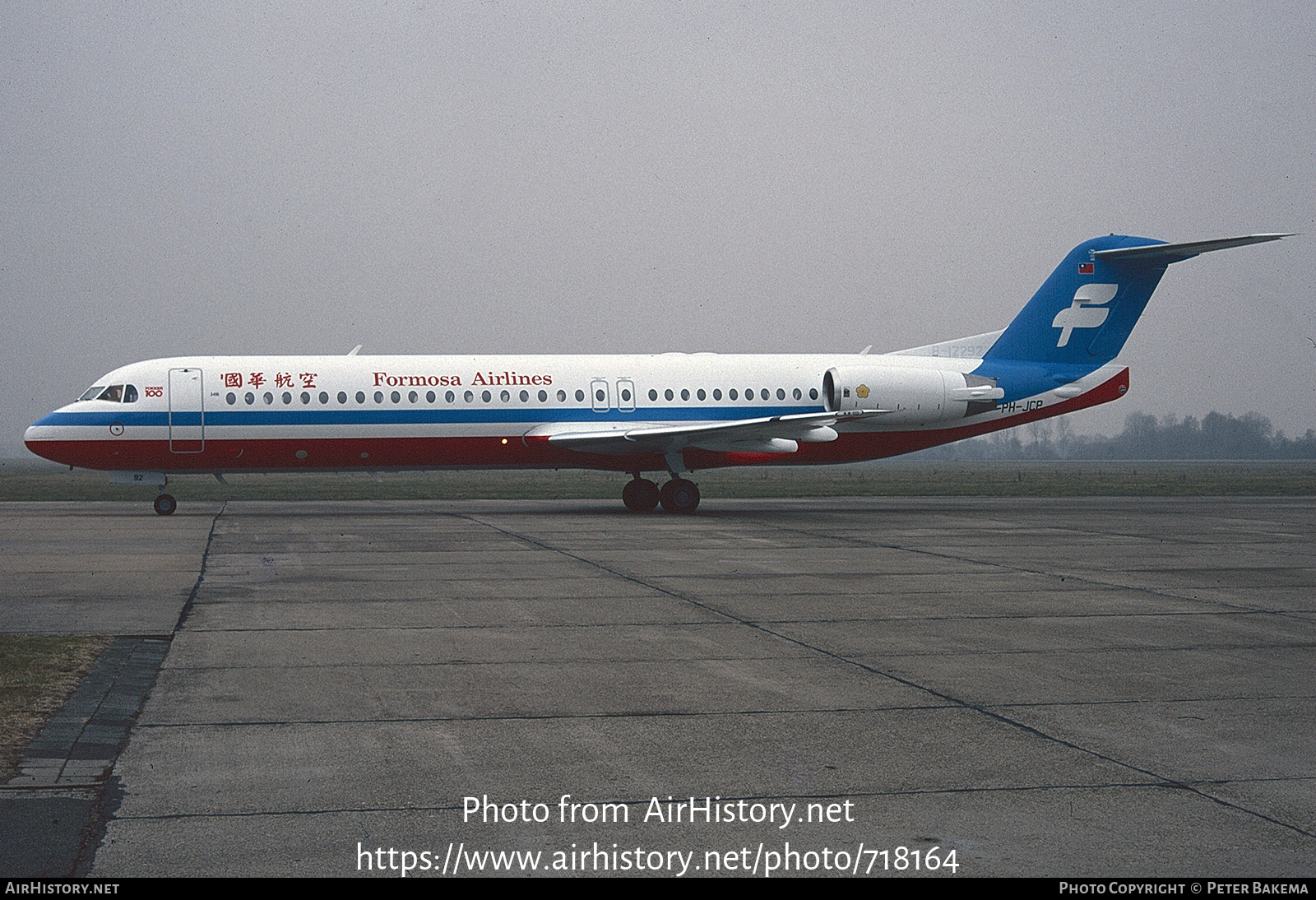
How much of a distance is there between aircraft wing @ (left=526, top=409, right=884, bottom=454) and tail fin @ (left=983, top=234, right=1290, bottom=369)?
460cm

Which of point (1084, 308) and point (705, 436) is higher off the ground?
point (1084, 308)

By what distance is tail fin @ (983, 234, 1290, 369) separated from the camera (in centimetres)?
2736

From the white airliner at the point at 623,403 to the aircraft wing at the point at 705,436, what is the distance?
0.05 m

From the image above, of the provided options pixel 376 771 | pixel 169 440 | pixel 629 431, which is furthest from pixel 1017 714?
pixel 169 440

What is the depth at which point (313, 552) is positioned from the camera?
1694 centimetres

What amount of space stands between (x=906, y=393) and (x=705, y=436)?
4.75 m

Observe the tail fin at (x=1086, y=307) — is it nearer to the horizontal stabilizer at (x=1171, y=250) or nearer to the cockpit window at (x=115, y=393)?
the horizontal stabilizer at (x=1171, y=250)

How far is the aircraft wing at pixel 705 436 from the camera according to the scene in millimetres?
23938

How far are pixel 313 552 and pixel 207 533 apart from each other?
4262 millimetres

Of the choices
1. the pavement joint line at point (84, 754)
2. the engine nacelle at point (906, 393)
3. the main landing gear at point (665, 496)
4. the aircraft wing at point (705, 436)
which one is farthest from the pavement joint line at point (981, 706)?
the engine nacelle at point (906, 393)

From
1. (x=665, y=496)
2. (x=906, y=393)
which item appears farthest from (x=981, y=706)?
(x=906, y=393)

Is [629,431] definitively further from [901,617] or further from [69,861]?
[69,861]

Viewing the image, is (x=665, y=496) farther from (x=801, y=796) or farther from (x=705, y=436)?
(x=801, y=796)

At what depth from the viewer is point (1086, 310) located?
2736 centimetres
